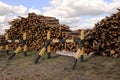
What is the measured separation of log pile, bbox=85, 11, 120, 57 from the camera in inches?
488

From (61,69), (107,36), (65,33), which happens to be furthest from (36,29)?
(61,69)

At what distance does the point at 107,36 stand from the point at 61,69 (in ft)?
10.6

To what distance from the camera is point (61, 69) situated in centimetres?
1045

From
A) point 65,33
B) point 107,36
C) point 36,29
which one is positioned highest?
point 36,29

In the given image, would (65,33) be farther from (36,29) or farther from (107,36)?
(107,36)

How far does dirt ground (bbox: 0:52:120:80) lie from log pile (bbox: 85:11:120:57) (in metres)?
0.52

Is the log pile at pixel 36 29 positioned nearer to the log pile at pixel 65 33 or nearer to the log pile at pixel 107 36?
the log pile at pixel 65 33

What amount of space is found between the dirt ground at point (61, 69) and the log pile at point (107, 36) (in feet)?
1.71

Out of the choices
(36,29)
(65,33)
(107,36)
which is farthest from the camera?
(36,29)

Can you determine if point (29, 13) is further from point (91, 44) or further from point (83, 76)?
point (83, 76)

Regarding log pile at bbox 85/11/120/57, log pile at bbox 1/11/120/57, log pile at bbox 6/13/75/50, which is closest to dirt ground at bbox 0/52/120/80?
log pile at bbox 85/11/120/57

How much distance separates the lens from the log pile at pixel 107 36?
40.6 ft

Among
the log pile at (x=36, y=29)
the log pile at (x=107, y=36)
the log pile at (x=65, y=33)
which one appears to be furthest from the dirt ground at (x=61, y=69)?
the log pile at (x=36, y=29)

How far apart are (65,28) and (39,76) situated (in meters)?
5.73
